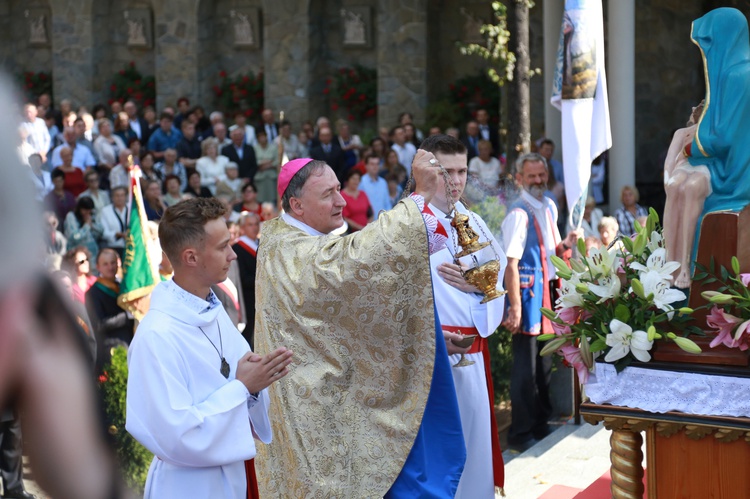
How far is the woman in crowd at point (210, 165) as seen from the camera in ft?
48.1

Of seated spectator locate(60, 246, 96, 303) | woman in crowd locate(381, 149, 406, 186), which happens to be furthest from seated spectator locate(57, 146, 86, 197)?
seated spectator locate(60, 246, 96, 303)

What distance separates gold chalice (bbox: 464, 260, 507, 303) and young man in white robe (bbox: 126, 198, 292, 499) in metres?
1.08

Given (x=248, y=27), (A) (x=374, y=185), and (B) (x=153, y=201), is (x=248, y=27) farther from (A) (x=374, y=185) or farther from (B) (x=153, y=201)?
(B) (x=153, y=201)

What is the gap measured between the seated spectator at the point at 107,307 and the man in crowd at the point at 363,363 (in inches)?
141

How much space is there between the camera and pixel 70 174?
12.9 metres

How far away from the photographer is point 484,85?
63.2 feet

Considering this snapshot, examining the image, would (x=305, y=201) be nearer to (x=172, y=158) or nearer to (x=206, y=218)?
(x=206, y=218)

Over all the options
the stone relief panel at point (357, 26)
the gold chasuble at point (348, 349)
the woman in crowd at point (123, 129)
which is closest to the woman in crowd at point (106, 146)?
the woman in crowd at point (123, 129)

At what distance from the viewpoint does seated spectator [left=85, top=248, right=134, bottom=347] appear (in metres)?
7.39

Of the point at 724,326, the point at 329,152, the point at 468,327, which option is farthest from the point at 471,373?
the point at 329,152

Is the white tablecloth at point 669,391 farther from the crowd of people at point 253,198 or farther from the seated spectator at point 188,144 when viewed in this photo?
the seated spectator at point 188,144

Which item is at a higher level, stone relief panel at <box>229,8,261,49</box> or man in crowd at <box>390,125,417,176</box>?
stone relief panel at <box>229,8,261,49</box>

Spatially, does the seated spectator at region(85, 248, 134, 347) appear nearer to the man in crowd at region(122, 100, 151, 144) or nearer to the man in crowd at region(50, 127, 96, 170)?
the man in crowd at region(50, 127, 96, 170)

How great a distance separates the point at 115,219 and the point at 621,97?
20.2ft
